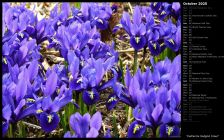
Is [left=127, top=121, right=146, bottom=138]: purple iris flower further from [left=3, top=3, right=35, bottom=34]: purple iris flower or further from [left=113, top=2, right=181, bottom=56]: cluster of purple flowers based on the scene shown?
[left=3, top=3, right=35, bottom=34]: purple iris flower

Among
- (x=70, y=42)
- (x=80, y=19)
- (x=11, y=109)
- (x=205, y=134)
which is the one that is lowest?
(x=205, y=134)

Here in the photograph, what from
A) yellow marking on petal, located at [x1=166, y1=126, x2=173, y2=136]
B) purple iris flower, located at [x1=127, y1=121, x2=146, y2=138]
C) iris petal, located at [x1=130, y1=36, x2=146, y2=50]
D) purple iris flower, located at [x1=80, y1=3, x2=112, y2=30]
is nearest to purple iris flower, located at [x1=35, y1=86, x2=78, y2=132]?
purple iris flower, located at [x1=127, y1=121, x2=146, y2=138]

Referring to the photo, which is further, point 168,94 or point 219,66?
point 219,66

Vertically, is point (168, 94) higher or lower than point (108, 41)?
lower

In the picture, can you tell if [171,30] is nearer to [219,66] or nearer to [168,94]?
[219,66]

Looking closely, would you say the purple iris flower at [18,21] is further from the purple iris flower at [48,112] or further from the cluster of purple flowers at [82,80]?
the purple iris flower at [48,112]

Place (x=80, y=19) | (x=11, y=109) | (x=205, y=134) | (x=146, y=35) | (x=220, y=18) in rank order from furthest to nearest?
(x=80, y=19) → (x=146, y=35) → (x=220, y=18) → (x=205, y=134) → (x=11, y=109)

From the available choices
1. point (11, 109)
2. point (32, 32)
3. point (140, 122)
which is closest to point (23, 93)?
point (11, 109)

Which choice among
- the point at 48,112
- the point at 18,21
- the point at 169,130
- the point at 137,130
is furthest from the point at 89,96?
the point at 18,21
